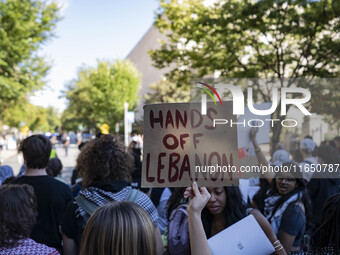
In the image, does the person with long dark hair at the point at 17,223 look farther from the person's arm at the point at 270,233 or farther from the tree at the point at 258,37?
the tree at the point at 258,37

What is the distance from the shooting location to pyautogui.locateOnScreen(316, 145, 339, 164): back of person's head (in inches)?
99.3

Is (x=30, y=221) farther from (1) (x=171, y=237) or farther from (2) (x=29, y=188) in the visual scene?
(1) (x=171, y=237)

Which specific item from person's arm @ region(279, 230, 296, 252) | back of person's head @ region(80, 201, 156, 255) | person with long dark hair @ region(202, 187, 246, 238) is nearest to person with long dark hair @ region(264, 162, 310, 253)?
person's arm @ region(279, 230, 296, 252)

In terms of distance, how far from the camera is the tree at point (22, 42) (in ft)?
35.1

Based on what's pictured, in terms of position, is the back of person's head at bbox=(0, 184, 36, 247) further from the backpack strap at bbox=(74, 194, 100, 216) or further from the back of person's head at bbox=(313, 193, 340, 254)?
the back of person's head at bbox=(313, 193, 340, 254)

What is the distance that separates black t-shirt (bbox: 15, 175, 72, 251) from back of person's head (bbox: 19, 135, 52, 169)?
0.40 ft

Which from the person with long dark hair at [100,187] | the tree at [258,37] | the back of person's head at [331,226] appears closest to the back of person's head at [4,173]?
the person with long dark hair at [100,187]

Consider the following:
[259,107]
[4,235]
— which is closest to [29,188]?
[4,235]

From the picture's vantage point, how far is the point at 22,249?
2.06m

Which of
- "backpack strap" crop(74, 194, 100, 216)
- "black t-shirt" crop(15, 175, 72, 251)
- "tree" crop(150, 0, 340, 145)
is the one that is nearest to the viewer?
"backpack strap" crop(74, 194, 100, 216)

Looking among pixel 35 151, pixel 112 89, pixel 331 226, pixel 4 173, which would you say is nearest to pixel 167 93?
pixel 112 89

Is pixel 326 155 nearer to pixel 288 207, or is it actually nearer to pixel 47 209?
pixel 288 207

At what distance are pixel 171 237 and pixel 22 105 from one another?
43.0ft

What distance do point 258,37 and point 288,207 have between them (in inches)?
325
